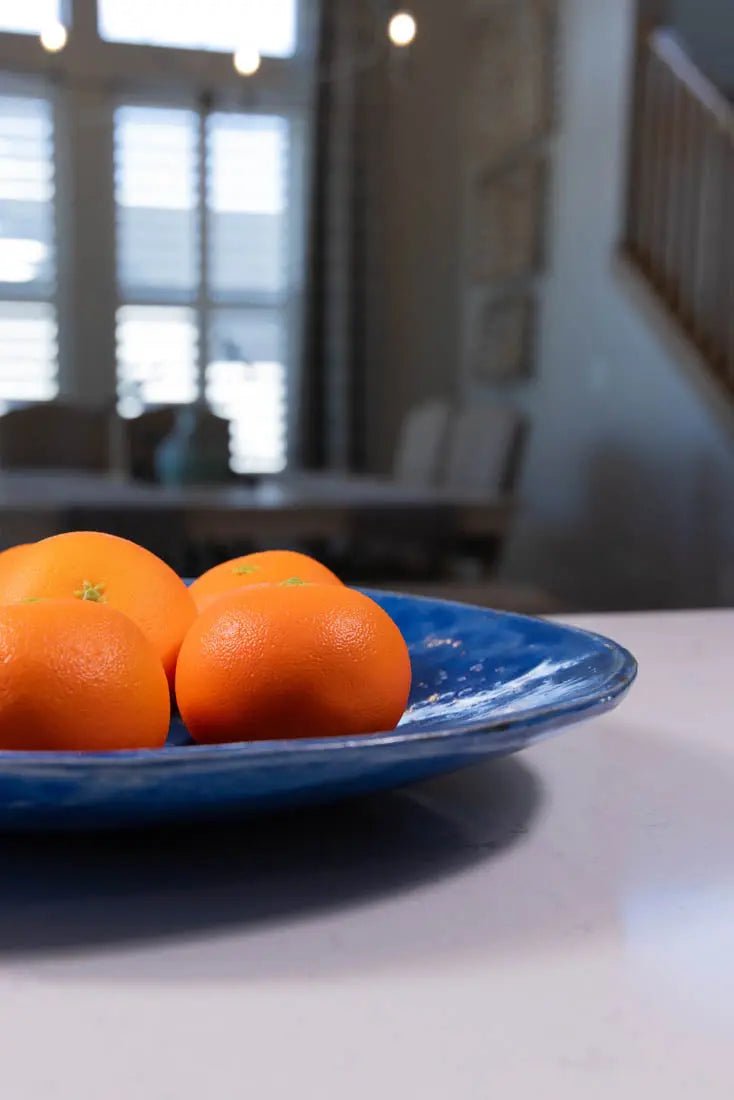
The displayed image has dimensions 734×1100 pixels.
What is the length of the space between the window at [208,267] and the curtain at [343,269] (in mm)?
139

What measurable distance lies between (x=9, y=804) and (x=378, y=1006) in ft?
0.33

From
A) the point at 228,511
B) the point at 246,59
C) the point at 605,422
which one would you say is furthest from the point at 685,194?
the point at 228,511

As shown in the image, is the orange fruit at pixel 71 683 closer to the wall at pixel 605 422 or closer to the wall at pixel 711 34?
the wall at pixel 605 422

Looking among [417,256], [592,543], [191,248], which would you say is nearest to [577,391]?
[592,543]

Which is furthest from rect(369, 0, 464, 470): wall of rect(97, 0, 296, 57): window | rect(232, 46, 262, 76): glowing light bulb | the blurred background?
rect(232, 46, 262, 76): glowing light bulb

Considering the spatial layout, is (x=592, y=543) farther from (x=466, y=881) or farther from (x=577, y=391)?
(x=466, y=881)

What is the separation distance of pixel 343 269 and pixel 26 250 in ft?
4.02

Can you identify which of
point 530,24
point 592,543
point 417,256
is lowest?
point 592,543

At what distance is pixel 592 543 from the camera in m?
3.91

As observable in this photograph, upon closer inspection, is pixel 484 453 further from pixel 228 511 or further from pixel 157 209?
pixel 157 209

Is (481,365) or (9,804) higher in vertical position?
(9,804)

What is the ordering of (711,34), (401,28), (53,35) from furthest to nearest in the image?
(711,34)
(53,35)
(401,28)

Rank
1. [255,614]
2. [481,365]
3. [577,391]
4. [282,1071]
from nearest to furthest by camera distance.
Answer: [282,1071]
[255,614]
[577,391]
[481,365]

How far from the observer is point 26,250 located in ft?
14.8
